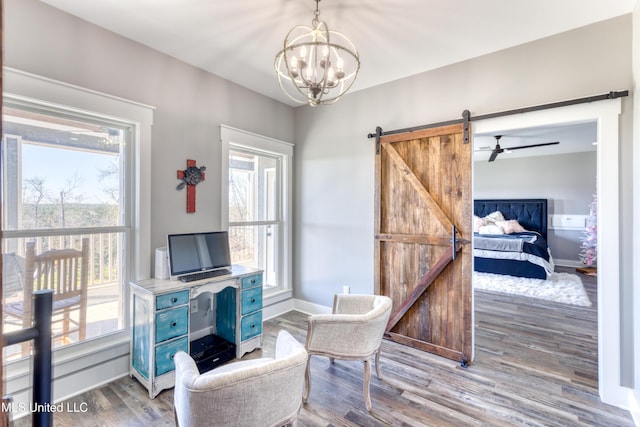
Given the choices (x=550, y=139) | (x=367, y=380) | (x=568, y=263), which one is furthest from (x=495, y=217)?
(x=367, y=380)

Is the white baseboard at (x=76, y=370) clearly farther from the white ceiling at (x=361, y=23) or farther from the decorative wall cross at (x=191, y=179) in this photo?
the white ceiling at (x=361, y=23)

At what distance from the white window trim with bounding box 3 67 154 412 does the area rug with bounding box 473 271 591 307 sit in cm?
472

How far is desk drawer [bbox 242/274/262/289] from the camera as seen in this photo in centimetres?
295

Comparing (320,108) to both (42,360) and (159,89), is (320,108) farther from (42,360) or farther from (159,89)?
(42,360)

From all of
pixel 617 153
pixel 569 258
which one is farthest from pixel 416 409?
pixel 569 258

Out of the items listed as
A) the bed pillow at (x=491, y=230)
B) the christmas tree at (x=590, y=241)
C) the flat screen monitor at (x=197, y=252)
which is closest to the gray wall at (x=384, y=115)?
the flat screen monitor at (x=197, y=252)

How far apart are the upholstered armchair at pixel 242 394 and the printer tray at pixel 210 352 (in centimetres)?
122

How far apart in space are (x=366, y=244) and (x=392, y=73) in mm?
1918

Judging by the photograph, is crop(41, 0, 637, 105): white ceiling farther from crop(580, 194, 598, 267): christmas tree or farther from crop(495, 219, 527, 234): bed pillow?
crop(580, 194, 598, 267): christmas tree

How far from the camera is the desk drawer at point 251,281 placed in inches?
116

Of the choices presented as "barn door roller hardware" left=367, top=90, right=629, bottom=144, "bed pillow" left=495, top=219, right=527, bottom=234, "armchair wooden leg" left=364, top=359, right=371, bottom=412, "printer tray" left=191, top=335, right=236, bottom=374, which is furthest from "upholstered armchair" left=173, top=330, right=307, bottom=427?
"bed pillow" left=495, top=219, right=527, bottom=234

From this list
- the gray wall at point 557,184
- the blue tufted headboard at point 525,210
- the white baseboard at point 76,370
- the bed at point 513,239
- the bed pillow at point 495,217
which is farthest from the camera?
the bed pillow at point 495,217

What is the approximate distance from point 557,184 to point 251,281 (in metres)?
7.41

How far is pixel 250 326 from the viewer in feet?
9.86
